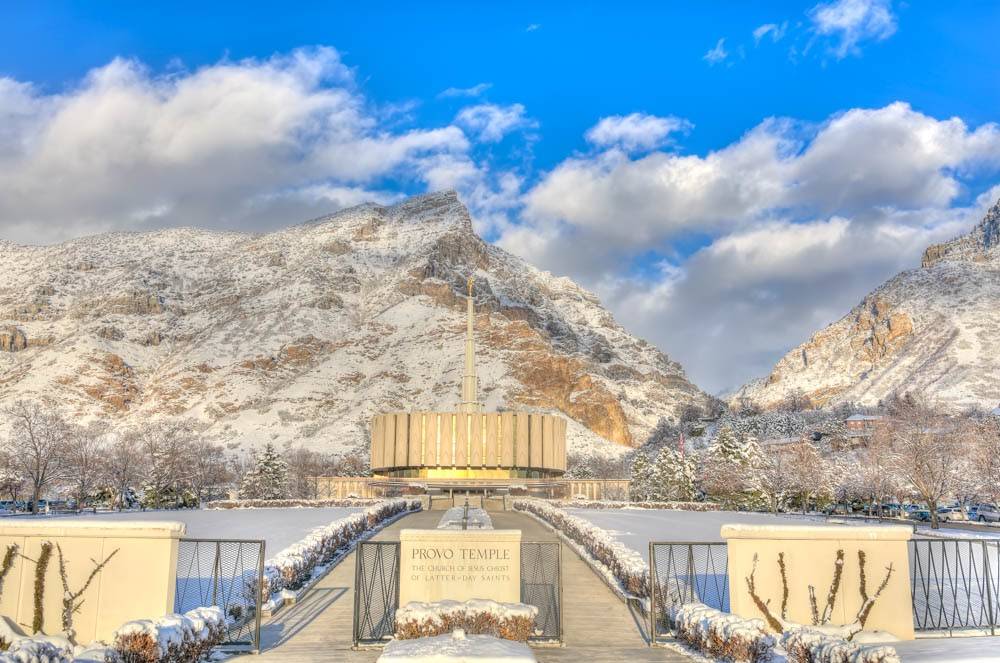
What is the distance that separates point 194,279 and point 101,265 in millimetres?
21647

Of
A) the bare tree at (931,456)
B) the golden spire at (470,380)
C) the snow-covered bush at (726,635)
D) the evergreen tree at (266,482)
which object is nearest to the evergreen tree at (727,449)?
the bare tree at (931,456)

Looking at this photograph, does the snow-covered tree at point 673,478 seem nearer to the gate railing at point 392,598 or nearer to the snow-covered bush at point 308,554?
the snow-covered bush at point 308,554

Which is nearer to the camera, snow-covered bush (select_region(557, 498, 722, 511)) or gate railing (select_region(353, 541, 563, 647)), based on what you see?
gate railing (select_region(353, 541, 563, 647))

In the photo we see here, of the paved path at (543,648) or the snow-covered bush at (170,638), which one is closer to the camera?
the snow-covered bush at (170,638)

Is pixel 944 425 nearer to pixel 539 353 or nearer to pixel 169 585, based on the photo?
pixel 169 585

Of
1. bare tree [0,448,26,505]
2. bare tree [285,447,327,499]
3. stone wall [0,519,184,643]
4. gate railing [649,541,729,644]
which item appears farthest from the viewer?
bare tree [285,447,327,499]

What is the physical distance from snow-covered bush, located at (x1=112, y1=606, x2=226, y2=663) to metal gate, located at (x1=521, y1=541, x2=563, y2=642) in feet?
12.7

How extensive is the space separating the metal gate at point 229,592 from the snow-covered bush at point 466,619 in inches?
68.2

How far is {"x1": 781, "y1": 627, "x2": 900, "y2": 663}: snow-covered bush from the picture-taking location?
21.4ft

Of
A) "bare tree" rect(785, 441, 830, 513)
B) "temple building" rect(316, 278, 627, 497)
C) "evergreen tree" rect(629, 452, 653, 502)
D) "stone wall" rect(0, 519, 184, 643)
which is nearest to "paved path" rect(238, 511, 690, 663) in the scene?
"stone wall" rect(0, 519, 184, 643)

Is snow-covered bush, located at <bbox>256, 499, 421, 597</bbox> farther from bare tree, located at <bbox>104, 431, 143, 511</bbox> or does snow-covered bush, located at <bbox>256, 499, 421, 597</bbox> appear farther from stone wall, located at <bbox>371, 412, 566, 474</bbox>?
bare tree, located at <bbox>104, 431, 143, 511</bbox>

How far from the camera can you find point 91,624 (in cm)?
897

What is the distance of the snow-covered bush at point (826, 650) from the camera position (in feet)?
21.4

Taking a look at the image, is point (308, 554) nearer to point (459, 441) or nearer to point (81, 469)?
point (459, 441)
